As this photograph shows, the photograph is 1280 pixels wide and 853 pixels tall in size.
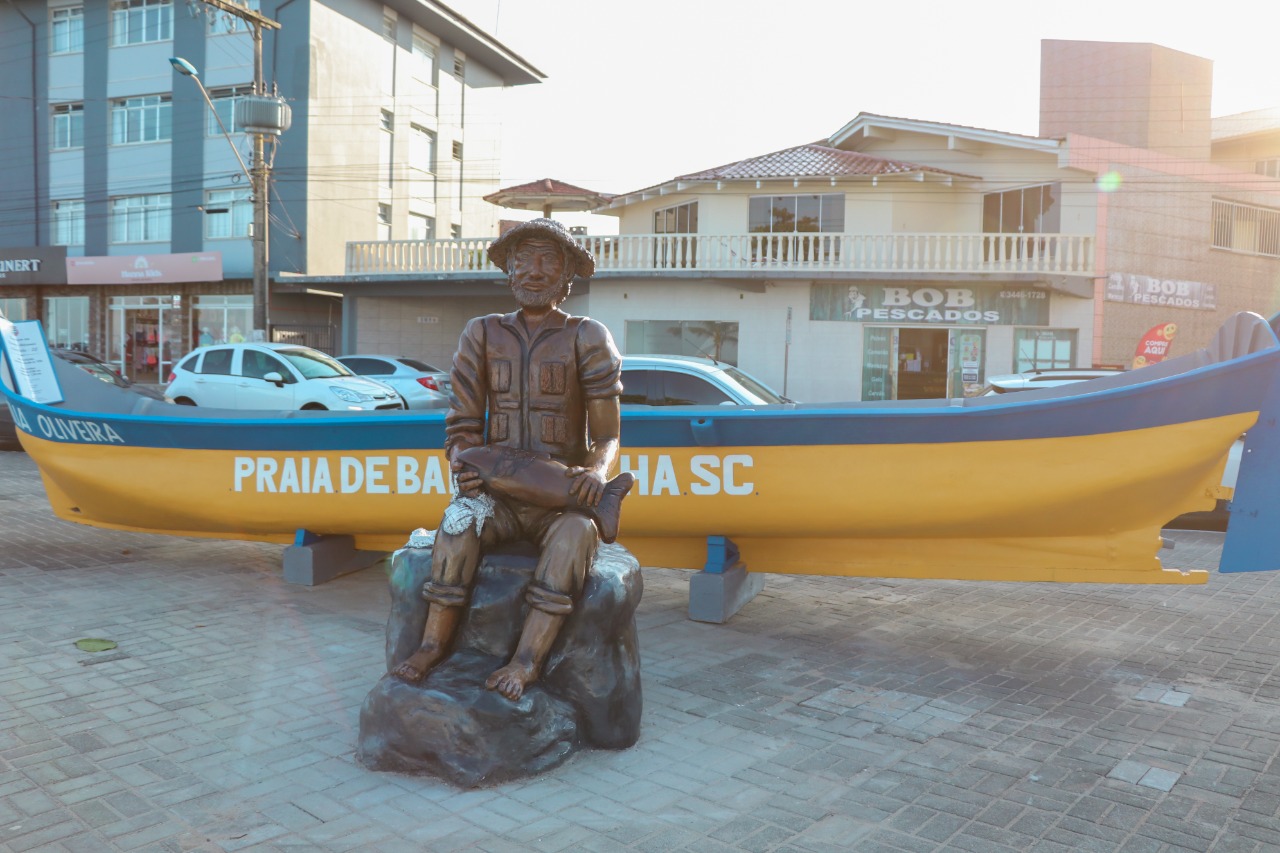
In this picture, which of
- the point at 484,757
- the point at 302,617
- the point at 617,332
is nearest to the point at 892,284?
the point at 617,332

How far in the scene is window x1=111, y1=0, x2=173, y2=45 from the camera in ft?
96.7

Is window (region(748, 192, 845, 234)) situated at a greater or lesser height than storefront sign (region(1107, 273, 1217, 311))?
greater

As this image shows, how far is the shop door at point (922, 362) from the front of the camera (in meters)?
22.8

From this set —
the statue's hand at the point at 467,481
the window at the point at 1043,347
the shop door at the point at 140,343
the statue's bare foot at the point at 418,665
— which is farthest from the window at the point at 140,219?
the statue's bare foot at the point at 418,665

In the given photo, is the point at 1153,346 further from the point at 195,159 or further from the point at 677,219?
the point at 195,159

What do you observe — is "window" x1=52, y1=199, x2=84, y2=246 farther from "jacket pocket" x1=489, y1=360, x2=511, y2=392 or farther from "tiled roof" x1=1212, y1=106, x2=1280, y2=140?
"tiled roof" x1=1212, y1=106, x2=1280, y2=140

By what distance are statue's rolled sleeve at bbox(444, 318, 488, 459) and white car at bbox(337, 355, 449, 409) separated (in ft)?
42.3

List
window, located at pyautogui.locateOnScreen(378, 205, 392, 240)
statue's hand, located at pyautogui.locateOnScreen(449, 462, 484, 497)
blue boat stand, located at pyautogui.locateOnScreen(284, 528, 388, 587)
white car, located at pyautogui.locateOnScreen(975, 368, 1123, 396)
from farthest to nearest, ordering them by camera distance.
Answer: window, located at pyautogui.locateOnScreen(378, 205, 392, 240) < white car, located at pyautogui.locateOnScreen(975, 368, 1123, 396) < blue boat stand, located at pyautogui.locateOnScreen(284, 528, 388, 587) < statue's hand, located at pyautogui.locateOnScreen(449, 462, 484, 497)

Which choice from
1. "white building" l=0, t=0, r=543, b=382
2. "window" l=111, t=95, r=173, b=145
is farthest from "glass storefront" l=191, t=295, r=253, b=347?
"window" l=111, t=95, r=173, b=145

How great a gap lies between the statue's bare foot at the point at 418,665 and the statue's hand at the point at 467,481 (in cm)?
64

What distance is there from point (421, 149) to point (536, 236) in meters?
29.5

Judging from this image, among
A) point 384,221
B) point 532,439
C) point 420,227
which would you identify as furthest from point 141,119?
point 532,439

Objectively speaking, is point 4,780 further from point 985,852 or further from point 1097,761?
point 1097,761

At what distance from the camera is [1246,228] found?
25047mm
